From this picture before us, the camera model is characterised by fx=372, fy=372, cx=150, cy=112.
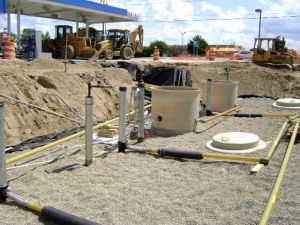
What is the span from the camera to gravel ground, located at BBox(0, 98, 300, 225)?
149 inches

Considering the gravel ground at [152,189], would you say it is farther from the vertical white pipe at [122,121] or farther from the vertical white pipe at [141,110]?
the vertical white pipe at [141,110]

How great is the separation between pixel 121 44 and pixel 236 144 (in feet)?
68.3

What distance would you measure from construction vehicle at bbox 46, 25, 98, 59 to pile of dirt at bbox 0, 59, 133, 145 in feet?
31.3

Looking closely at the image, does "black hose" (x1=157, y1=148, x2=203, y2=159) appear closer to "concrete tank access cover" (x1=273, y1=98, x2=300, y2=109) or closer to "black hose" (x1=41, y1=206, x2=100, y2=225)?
"black hose" (x1=41, y1=206, x2=100, y2=225)

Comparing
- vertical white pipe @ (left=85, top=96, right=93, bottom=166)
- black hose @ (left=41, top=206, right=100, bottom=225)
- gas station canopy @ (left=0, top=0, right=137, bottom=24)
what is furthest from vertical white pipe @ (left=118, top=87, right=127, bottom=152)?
gas station canopy @ (left=0, top=0, right=137, bottom=24)

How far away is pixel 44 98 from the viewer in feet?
33.7

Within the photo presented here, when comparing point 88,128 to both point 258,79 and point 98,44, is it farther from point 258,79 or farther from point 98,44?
point 98,44

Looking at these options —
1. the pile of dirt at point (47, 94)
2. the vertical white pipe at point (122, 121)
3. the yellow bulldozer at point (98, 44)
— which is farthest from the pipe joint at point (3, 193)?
the yellow bulldozer at point (98, 44)

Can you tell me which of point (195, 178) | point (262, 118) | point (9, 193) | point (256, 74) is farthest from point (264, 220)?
point (256, 74)

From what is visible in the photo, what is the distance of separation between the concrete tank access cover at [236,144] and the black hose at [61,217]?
3.36m

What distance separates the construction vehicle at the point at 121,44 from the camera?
971 inches

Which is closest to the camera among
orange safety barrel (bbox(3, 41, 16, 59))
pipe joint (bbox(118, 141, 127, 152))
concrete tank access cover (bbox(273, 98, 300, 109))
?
pipe joint (bbox(118, 141, 127, 152))

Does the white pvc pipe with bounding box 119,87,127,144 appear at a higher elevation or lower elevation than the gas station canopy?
lower

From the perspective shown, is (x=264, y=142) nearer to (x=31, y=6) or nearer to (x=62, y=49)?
(x=62, y=49)
